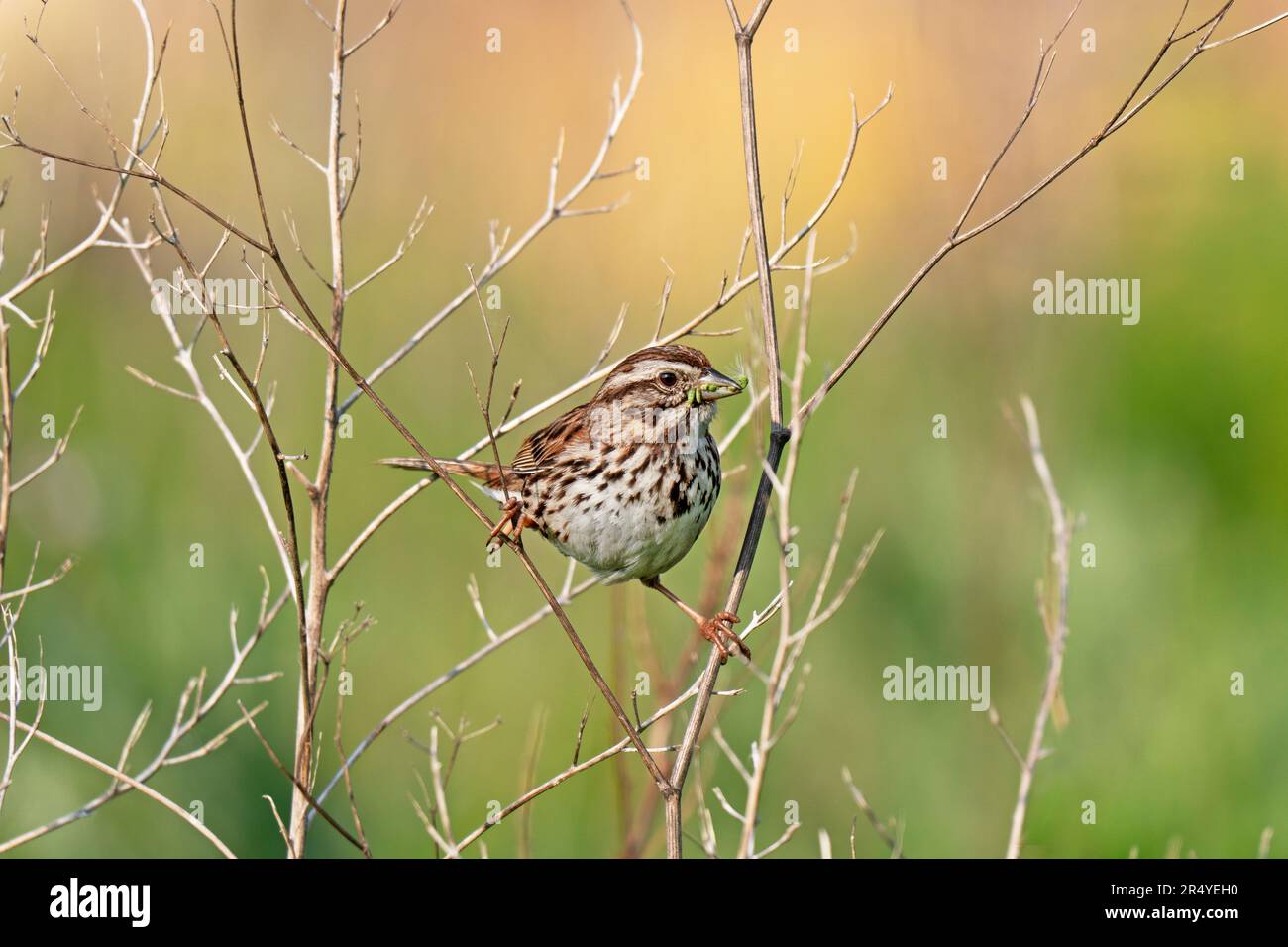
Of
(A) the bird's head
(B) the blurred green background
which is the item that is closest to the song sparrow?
(A) the bird's head

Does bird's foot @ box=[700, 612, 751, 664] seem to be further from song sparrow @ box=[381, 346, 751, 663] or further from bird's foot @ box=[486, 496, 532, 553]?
bird's foot @ box=[486, 496, 532, 553]

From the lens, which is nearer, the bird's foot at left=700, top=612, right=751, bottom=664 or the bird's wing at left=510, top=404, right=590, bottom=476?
the bird's foot at left=700, top=612, right=751, bottom=664

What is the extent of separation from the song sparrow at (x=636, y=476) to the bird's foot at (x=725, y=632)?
13mm

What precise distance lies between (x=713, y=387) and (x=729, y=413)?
93.6 inches

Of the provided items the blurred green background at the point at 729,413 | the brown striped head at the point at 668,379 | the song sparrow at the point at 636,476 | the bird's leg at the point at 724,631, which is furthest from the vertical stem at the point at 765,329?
the blurred green background at the point at 729,413

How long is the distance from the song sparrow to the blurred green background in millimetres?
507

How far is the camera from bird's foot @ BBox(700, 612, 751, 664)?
10.1ft

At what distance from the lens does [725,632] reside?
3139 mm

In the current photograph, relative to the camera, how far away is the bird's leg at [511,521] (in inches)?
139

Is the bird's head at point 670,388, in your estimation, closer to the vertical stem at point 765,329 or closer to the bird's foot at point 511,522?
the bird's foot at point 511,522

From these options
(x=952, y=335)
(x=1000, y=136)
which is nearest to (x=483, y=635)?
(x=952, y=335)

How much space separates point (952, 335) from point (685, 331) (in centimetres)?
376

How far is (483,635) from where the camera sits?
5625 millimetres

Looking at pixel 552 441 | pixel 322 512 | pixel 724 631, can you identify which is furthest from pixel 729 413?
pixel 322 512
